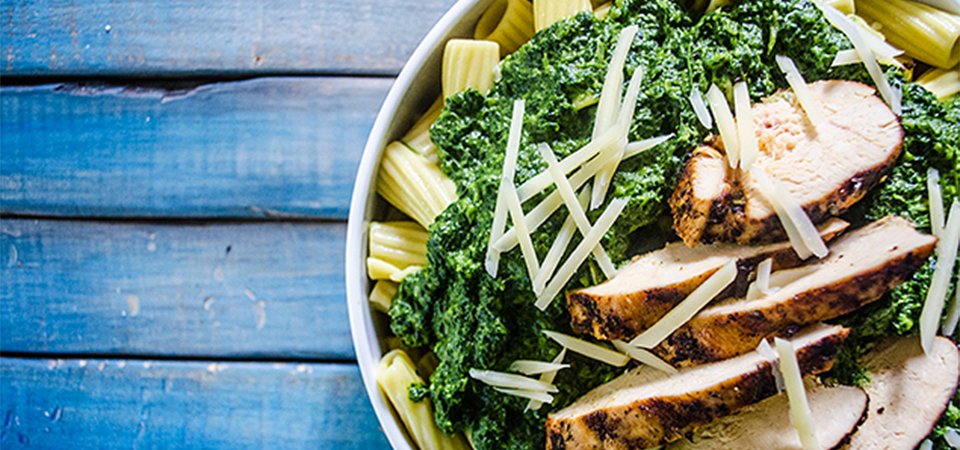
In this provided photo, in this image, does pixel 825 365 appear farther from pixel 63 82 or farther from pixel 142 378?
pixel 63 82

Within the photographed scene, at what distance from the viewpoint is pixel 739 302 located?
176cm

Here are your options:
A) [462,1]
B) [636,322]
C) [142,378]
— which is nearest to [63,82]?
[142,378]

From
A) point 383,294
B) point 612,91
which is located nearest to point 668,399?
point 612,91

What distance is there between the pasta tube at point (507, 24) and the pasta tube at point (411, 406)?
2.59ft

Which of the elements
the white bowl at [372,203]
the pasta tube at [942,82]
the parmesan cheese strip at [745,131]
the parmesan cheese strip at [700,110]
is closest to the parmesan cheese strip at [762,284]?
the parmesan cheese strip at [745,131]

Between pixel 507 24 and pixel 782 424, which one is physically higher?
pixel 507 24

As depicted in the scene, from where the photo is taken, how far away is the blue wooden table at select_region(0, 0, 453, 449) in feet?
8.64

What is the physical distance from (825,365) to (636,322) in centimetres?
35

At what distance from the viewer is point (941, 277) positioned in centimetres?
178

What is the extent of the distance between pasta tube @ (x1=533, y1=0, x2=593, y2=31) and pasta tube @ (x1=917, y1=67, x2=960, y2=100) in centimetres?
75

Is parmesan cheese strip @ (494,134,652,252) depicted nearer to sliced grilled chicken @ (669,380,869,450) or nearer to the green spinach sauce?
the green spinach sauce

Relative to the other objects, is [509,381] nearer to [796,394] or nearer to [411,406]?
[411,406]

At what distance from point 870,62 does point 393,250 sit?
1101 millimetres

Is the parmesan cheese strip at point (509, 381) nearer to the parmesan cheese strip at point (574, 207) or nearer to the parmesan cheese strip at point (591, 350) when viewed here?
the parmesan cheese strip at point (591, 350)
